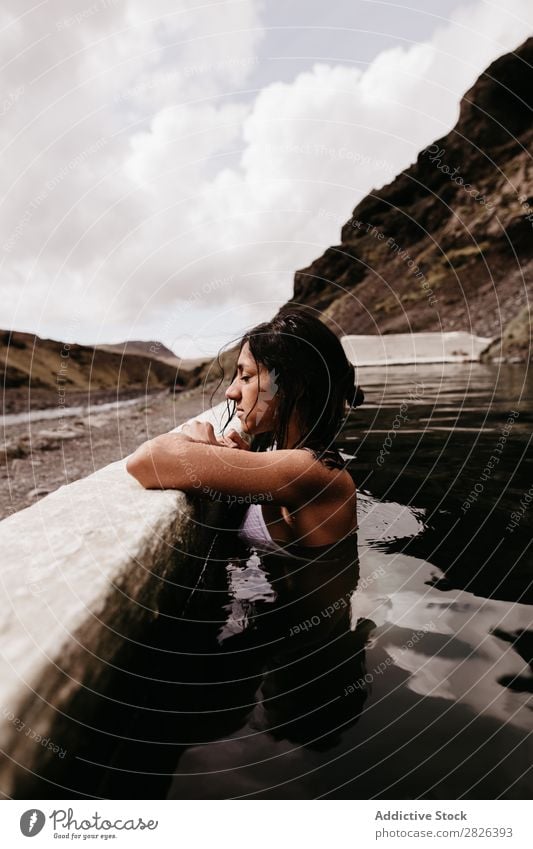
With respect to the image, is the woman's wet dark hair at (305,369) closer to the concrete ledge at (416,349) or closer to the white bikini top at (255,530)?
the white bikini top at (255,530)

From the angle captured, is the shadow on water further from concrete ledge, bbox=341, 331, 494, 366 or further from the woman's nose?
concrete ledge, bbox=341, 331, 494, 366

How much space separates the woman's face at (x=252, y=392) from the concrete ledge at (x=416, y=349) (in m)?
22.0

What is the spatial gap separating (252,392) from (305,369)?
0.25 meters

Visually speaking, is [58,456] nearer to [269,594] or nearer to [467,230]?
[269,594]

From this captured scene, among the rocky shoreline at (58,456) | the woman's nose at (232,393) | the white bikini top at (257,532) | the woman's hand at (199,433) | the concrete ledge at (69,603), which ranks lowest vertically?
the rocky shoreline at (58,456)

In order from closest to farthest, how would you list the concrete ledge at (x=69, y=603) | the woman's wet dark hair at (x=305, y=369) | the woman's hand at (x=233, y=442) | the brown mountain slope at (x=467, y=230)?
1. the concrete ledge at (x=69, y=603)
2. the woman's wet dark hair at (x=305, y=369)
3. the woman's hand at (x=233, y=442)
4. the brown mountain slope at (x=467, y=230)

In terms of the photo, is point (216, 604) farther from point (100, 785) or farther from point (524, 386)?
point (524, 386)

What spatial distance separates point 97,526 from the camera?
5.25 feet

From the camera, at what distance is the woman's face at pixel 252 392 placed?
223cm

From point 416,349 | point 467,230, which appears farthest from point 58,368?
point 467,230
